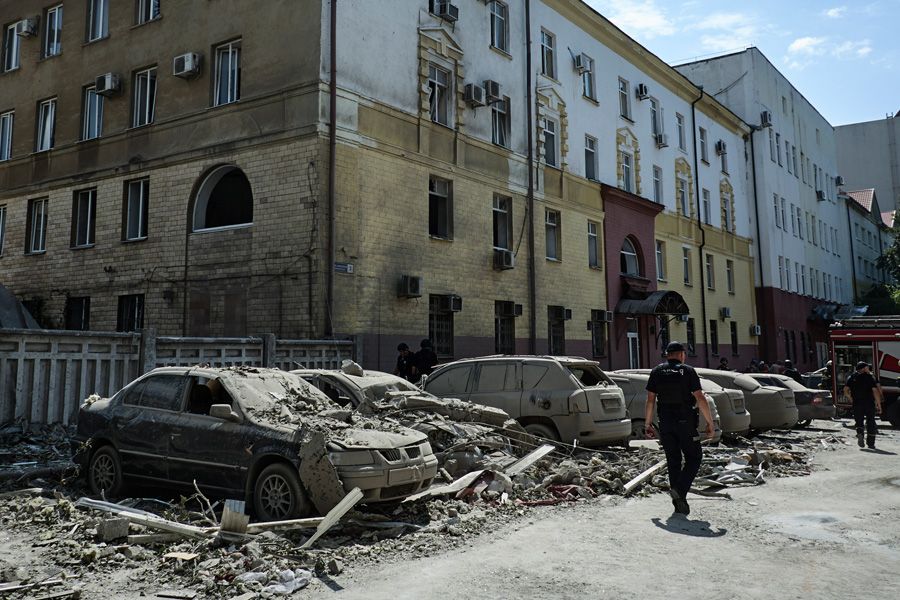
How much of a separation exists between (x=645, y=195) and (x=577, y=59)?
6.60m

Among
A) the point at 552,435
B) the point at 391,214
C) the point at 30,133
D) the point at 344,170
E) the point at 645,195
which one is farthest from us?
the point at 645,195

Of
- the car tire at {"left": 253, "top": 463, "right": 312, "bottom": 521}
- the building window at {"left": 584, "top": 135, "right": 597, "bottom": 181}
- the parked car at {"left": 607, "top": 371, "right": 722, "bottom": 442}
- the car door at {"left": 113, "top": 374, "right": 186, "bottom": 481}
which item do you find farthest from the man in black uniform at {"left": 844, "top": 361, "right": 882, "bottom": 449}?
the building window at {"left": 584, "top": 135, "right": 597, "bottom": 181}

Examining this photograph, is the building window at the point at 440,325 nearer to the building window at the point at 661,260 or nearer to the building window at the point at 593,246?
the building window at the point at 593,246

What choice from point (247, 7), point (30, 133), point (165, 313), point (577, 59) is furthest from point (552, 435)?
point (30, 133)

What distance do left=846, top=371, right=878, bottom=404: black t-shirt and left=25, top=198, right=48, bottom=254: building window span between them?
69.0 ft

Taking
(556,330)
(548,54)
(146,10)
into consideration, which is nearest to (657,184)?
(548,54)

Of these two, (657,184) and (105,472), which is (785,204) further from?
(105,472)

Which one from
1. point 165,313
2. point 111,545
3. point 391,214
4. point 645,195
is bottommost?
point 111,545

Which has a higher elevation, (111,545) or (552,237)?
(552,237)

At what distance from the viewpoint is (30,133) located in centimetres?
2194

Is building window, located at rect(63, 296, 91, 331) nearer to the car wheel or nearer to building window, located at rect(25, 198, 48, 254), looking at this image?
building window, located at rect(25, 198, 48, 254)

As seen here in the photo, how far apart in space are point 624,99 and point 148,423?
24451 millimetres

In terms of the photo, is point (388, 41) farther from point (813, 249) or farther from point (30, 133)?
point (813, 249)

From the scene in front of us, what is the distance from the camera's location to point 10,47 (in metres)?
23.4
